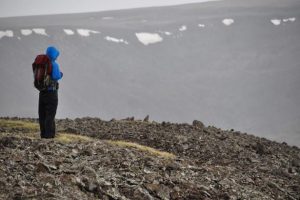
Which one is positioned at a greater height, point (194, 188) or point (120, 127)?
point (120, 127)

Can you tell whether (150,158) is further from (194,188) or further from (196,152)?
(196,152)

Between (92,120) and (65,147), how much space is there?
16117mm

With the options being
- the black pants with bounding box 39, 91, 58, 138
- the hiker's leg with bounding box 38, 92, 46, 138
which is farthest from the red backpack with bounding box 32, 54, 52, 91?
the hiker's leg with bounding box 38, 92, 46, 138

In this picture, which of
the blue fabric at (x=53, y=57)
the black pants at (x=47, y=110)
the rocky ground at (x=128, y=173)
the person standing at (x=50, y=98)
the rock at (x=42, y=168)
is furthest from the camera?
the black pants at (x=47, y=110)

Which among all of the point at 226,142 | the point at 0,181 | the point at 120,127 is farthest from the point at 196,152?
the point at 0,181

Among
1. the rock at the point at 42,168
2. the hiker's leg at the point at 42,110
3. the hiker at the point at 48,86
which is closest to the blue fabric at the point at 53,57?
the hiker at the point at 48,86

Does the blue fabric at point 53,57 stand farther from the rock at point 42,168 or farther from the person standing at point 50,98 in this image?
the rock at point 42,168

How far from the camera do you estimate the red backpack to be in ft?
66.1

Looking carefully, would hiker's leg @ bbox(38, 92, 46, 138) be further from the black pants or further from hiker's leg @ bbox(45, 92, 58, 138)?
hiker's leg @ bbox(45, 92, 58, 138)

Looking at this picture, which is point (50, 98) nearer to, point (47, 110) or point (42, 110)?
point (47, 110)

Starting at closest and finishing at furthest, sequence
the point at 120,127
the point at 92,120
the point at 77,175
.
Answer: the point at 77,175 < the point at 120,127 < the point at 92,120

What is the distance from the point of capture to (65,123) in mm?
32812

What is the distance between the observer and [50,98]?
2094 cm

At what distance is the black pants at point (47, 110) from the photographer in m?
20.9
